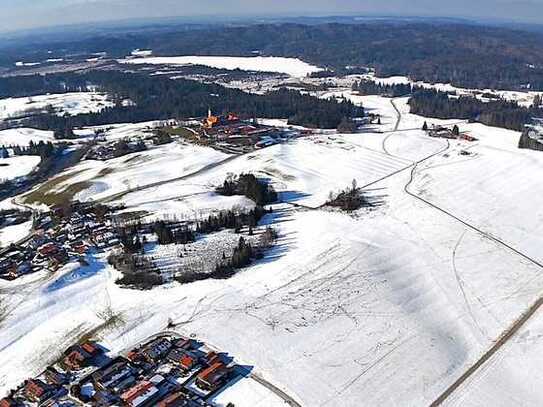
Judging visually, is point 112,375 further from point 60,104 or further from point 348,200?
point 60,104

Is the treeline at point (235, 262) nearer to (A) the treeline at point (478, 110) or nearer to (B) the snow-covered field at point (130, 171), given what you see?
(B) the snow-covered field at point (130, 171)

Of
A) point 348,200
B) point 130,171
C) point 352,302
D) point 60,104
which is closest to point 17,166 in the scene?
point 130,171

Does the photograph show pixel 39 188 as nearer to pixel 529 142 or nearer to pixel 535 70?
pixel 529 142

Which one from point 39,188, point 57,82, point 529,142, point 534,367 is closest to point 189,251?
point 534,367

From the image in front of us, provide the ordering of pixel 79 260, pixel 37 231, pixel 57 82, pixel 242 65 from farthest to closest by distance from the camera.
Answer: pixel 242 65 < pixel 57 82 < pixel 37 231 < pixel 79 260

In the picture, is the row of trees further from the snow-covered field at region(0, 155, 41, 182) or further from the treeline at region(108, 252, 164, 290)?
the snow-covered field at region(0, 155, 41, 182)

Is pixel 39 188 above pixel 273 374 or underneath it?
underneath

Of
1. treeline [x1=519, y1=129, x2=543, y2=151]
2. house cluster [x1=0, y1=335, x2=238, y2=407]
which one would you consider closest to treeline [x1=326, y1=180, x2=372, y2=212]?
house cluster [x1=0, y1=335, x2=238, y2=407]

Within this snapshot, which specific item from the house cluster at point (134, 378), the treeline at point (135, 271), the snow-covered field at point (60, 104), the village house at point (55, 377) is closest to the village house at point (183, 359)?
the house cluster at point (134, 378)
